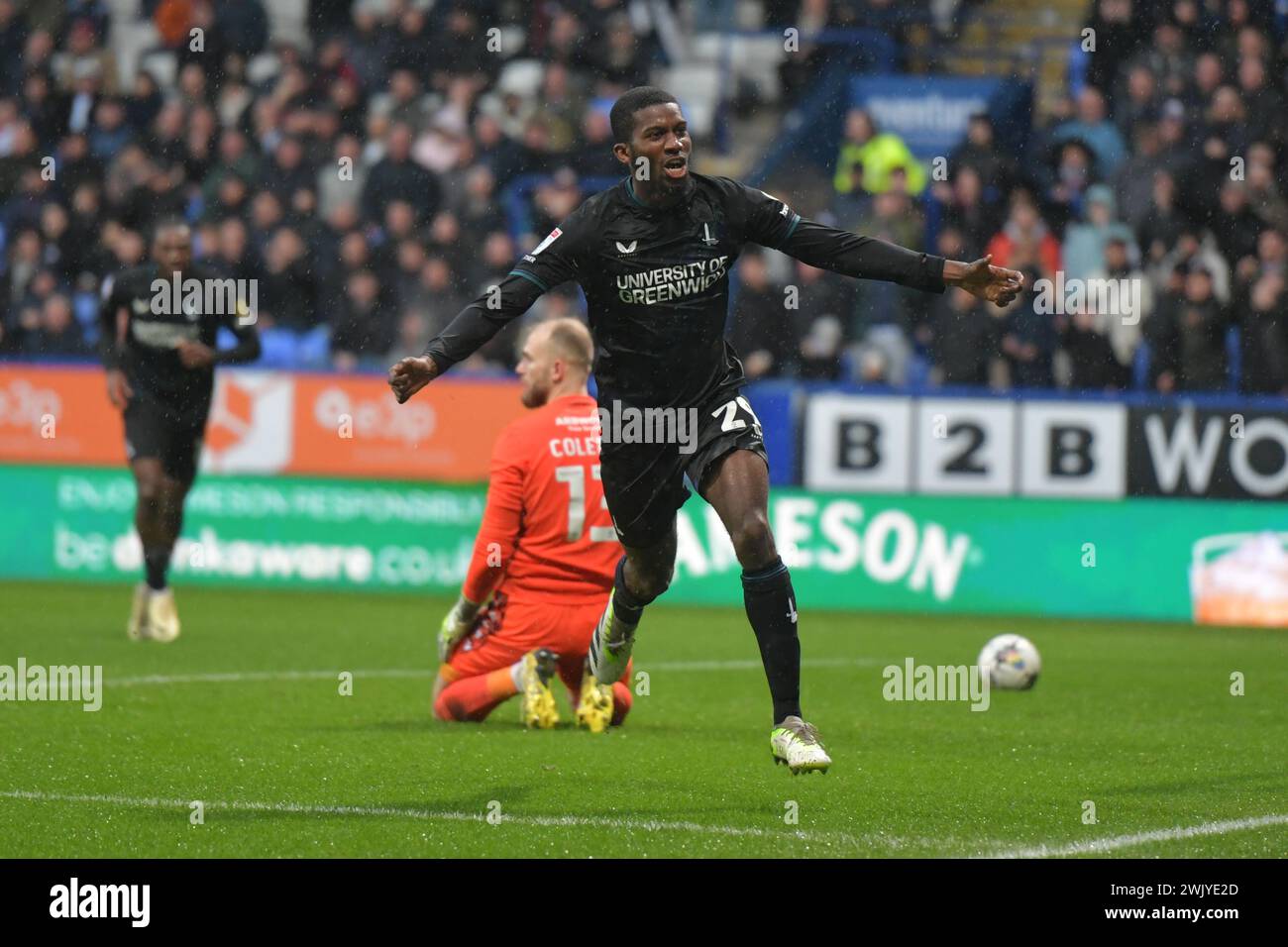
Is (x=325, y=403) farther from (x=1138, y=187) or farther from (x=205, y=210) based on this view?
(x=1138, y=187)

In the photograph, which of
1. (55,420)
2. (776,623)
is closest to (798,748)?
(776,623)

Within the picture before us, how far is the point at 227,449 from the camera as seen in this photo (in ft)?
57.2

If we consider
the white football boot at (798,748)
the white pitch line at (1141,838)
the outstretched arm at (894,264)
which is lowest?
the white pitch line at (1141,838)

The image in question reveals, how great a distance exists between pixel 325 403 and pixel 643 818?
11.5 meters

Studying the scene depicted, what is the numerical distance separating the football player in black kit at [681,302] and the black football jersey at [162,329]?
19.9ft

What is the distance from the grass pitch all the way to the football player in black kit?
2.42ft

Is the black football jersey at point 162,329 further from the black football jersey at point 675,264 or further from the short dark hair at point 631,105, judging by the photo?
the short dark hair at point 631,105

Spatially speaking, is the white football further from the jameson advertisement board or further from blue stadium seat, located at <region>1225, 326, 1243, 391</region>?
blue stadium seat, located at <region>1225, 326, 1243, 391</region>

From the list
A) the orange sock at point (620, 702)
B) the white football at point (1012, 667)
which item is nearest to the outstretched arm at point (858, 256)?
the orange sock at point (620, 702)

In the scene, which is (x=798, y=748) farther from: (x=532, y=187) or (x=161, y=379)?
(x=532, y=187)

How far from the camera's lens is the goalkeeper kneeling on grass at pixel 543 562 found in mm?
8695

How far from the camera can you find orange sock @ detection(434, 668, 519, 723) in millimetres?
8836

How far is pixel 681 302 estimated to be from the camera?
728cm
